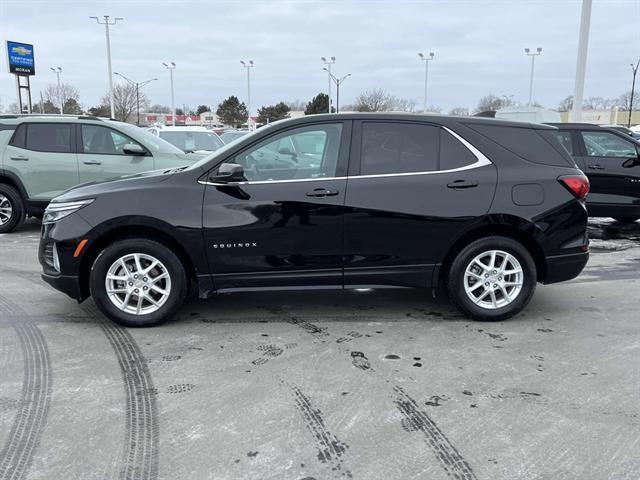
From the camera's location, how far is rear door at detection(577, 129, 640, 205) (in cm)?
901

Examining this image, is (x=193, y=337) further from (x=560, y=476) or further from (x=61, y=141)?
(x=61, y=141)

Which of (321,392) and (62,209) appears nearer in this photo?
(321,392)

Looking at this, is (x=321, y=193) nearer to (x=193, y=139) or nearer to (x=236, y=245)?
(x=236, y=245)

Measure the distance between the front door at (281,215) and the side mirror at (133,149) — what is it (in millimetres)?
4913

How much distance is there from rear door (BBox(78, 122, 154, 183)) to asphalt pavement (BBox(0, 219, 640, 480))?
13.2 feet

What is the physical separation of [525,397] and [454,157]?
212 cm

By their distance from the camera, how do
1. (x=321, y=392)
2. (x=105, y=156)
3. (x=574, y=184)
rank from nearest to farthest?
1. (x=321, y=392)
2. (x=574, y=184)
3. (x=105, y=156)

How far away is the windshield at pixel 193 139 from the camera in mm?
14094

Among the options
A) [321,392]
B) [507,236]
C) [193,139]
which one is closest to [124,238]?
[321,392]

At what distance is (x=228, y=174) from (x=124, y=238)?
1057 mm

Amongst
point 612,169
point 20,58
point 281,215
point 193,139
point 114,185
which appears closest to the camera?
point 281,215

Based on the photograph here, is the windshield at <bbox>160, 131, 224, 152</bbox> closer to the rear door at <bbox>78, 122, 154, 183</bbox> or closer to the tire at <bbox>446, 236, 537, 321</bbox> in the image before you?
the rear door at <bbox>78, 122, 154, 183</bbox>

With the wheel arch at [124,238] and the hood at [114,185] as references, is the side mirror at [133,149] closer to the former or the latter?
the hood at [114,185]

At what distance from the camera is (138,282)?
4.59m
